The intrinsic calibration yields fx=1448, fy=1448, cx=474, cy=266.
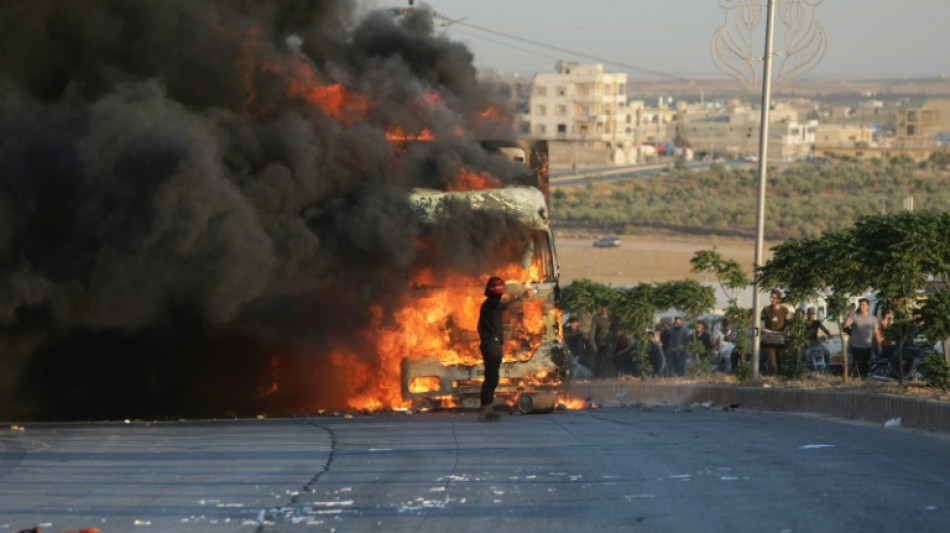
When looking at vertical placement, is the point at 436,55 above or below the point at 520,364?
above

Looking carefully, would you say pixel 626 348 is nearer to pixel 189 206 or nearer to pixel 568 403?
pixel 568 403

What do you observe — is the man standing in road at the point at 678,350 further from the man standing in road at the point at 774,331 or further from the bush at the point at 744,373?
the bush at the point at 744,373

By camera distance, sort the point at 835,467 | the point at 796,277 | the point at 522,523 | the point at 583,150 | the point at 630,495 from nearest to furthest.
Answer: the point at 522,523, the point at 630,495, the point at 835,467, the point at 796,277, the point at 583,150

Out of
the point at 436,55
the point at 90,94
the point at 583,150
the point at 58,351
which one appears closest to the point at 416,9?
the point at 436,55

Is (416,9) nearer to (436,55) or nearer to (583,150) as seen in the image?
(436,55)

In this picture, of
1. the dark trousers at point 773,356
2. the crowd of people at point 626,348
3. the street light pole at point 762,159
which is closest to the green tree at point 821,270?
the street light pole at point 762,159

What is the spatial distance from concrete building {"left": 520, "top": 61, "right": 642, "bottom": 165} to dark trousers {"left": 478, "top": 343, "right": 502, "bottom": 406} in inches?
4965

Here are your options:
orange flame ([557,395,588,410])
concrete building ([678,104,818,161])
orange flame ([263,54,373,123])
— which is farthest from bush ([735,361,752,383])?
concrete building ([678,104,818,161])

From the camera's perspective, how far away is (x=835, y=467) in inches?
459

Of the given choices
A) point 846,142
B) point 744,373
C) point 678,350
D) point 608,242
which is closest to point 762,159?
point 744,373

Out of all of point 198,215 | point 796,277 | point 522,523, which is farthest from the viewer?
point 796,277

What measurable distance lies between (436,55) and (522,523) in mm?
17520

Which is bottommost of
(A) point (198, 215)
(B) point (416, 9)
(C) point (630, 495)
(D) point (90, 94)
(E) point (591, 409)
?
(E) point (591, 409)

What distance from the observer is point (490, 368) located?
1719cm
